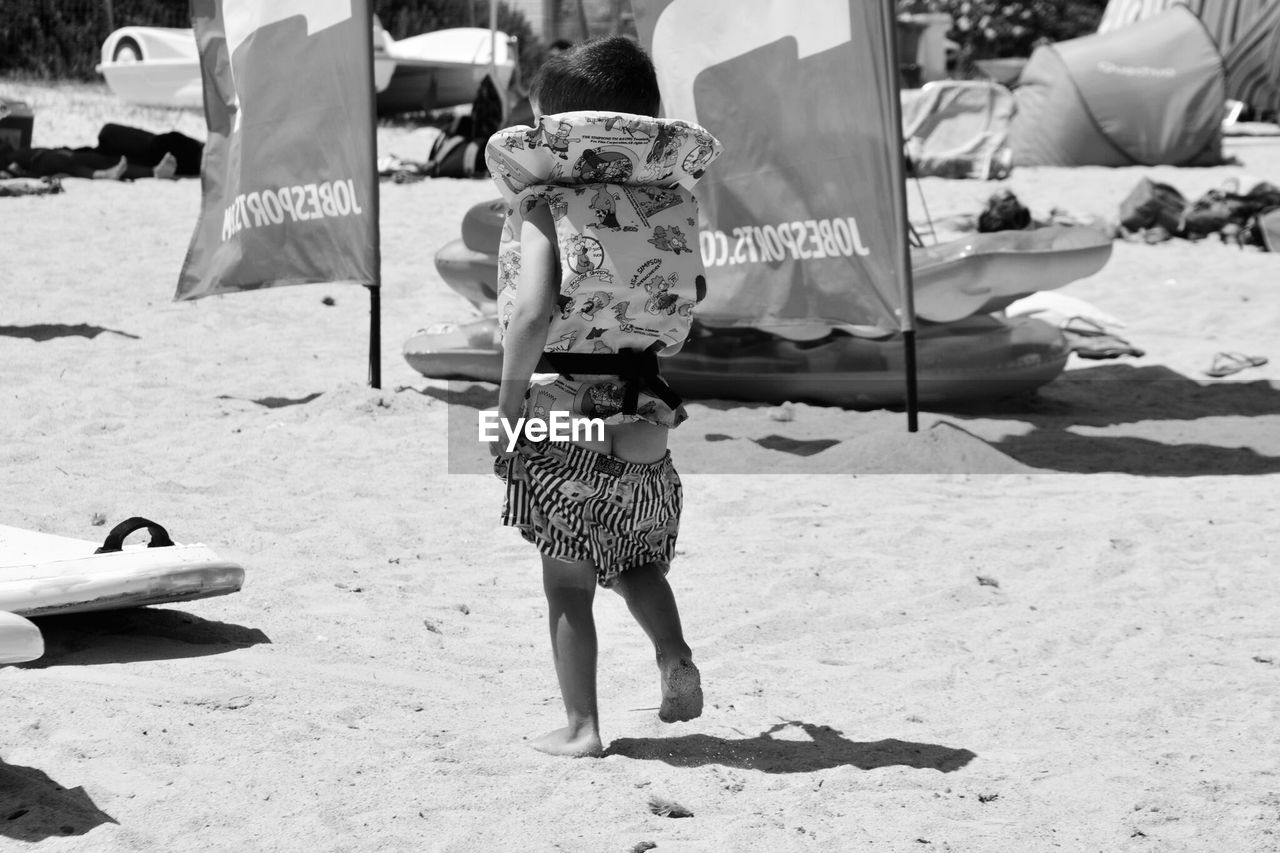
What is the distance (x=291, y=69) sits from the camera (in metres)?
6.76

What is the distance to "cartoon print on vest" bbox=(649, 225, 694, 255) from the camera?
2945mm

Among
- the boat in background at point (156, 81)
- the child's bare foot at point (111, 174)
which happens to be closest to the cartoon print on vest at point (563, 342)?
the child's bare foot at point (111, 174)

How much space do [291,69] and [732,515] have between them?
3.21 m

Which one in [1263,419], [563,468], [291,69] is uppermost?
[291,69]

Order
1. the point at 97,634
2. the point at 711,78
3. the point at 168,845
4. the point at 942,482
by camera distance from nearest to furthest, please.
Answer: the point at 168,845
the point at 97,634
the point at 942,482
the point at 711,78

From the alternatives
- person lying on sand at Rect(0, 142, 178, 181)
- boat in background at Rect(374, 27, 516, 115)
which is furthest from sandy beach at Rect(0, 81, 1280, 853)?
boat in background at Rect(374, 27, 516, 115)

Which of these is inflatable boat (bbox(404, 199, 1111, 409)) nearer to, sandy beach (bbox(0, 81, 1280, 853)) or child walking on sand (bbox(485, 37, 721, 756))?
sandy beach (bbox(0, 81, 1280, 853))

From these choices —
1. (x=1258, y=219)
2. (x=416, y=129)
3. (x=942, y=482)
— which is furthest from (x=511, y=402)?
(x=416, y=129)

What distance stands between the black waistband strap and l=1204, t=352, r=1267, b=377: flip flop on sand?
5.50 metres

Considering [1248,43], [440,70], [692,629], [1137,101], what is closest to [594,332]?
[692,629]

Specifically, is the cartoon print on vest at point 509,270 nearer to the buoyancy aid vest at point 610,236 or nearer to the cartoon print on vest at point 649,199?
the buoyancy aid vest at point 610,236

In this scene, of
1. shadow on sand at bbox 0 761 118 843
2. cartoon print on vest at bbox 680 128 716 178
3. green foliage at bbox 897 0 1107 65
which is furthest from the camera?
green foliage at bbox 897 0 1107 65

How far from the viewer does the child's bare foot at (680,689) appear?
297 cm

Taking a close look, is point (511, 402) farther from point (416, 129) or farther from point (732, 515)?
point (416, 129)
